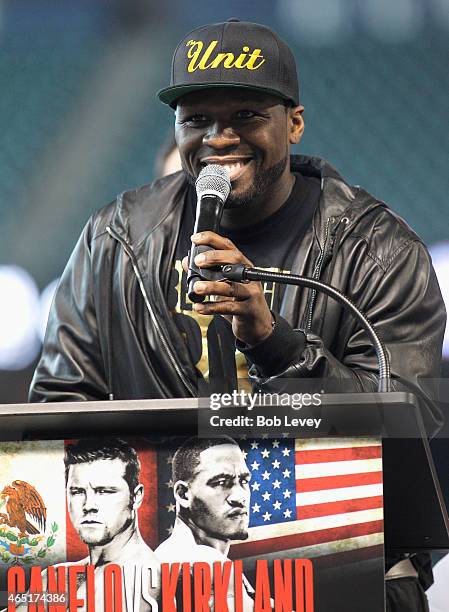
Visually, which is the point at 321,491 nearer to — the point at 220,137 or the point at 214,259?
the point at 214,259

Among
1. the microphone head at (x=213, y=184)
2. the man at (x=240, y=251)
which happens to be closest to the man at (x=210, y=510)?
the microphone head at (x=213, y=184)

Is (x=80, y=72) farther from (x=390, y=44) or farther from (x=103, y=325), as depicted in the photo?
(x=103, y=325)

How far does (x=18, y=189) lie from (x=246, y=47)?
4.38ft

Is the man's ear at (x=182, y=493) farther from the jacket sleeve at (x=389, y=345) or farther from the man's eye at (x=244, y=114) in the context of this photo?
the man's eye at (x=244, y=114)

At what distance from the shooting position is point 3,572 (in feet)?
4.91

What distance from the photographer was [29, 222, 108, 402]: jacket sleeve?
234 cm

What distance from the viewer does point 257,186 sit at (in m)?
2.31

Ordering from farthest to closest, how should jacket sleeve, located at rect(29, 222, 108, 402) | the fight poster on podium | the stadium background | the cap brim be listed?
the stadium background < jacket sleeve, located at rect(29, 222, 108, 402) < the cap brim < the fight poster on podium

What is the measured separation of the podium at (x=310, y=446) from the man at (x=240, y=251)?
62 cm

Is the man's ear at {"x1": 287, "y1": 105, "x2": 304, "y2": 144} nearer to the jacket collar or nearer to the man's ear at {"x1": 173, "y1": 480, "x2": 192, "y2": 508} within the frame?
the jacket collar

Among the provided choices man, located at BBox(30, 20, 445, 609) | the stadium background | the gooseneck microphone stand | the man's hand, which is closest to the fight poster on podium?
the gooseneck microphone stand

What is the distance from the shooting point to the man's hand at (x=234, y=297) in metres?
1.64

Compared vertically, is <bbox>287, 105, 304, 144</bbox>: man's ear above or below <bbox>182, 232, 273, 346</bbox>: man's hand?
above

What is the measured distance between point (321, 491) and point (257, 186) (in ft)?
3.05
